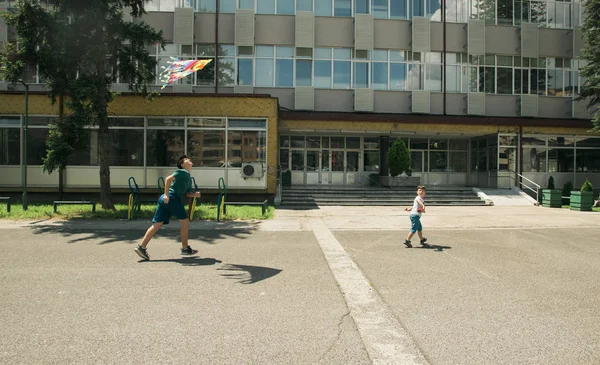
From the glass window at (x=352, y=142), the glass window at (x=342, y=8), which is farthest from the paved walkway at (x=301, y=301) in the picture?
the glass window at (x=342, y=8)

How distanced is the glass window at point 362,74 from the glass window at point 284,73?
400 cm

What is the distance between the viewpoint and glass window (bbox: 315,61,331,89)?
23.9m

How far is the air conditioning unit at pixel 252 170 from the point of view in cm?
1753

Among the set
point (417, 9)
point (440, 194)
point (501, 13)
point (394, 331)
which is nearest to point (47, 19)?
point (394, 331)

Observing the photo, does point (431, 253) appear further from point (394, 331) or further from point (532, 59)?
point (532, 59)

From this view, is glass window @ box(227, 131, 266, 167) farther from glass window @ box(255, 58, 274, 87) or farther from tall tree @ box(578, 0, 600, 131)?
tall tree @ box(578, 0, 600, 131)

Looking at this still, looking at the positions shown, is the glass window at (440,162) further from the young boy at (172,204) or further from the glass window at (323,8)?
the young boy at (172,204)

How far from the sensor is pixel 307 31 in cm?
2362

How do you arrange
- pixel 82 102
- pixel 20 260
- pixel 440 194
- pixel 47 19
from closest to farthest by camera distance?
1. pixel 20 260
2. pixel 47 19
3. pixel 82 102
4. pixel 440 194

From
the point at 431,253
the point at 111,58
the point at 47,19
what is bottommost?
the point at 431,253

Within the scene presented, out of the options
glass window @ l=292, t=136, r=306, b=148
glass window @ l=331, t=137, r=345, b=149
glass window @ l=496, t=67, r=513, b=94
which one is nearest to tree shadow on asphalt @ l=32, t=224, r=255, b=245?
glass window @ l=292, t=136, r=306, b=148

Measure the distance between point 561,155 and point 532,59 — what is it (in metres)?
6.60

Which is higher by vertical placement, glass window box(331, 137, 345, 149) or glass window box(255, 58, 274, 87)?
glass window box(255, 58, 274, 87)

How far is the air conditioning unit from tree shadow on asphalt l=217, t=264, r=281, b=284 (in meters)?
11.1
